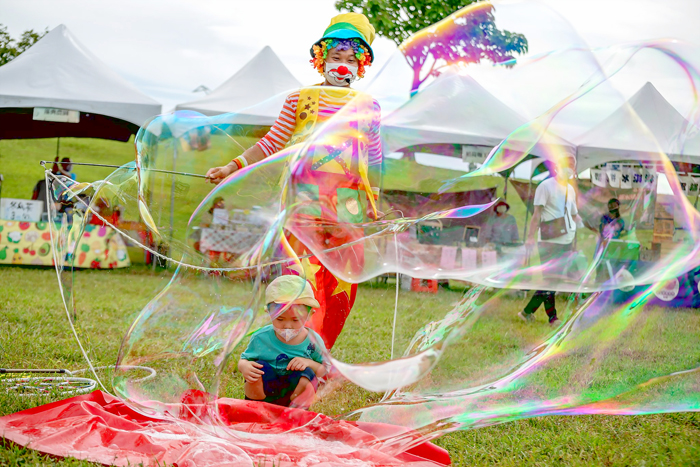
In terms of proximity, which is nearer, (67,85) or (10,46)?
(67,85)

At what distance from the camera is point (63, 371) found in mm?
3027

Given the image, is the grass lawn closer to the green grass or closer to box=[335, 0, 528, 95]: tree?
the green grass

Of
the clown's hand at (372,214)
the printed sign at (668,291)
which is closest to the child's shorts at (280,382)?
the clown's hand at (372,214)

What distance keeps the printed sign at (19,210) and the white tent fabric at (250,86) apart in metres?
2.44

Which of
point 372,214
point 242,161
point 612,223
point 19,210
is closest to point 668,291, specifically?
point 612,223

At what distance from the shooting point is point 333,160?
2.30 meters

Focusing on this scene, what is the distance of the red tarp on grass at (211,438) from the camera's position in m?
2.02

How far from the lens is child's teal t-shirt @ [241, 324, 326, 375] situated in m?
2.23

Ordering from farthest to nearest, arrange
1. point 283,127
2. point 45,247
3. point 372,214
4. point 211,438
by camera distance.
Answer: point 45,247, point 283,127, point 372,214, point 211,438

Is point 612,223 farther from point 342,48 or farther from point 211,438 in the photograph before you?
point 211,438

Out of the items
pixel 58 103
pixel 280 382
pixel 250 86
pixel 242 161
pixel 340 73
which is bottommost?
pixel 280 382

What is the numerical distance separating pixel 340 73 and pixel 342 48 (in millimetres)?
96

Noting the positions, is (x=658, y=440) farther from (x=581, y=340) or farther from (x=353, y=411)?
(x=353, y=411)

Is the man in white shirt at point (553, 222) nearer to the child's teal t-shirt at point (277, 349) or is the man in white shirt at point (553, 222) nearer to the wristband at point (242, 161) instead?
the child's teal t-shirt at point (277, 349)
